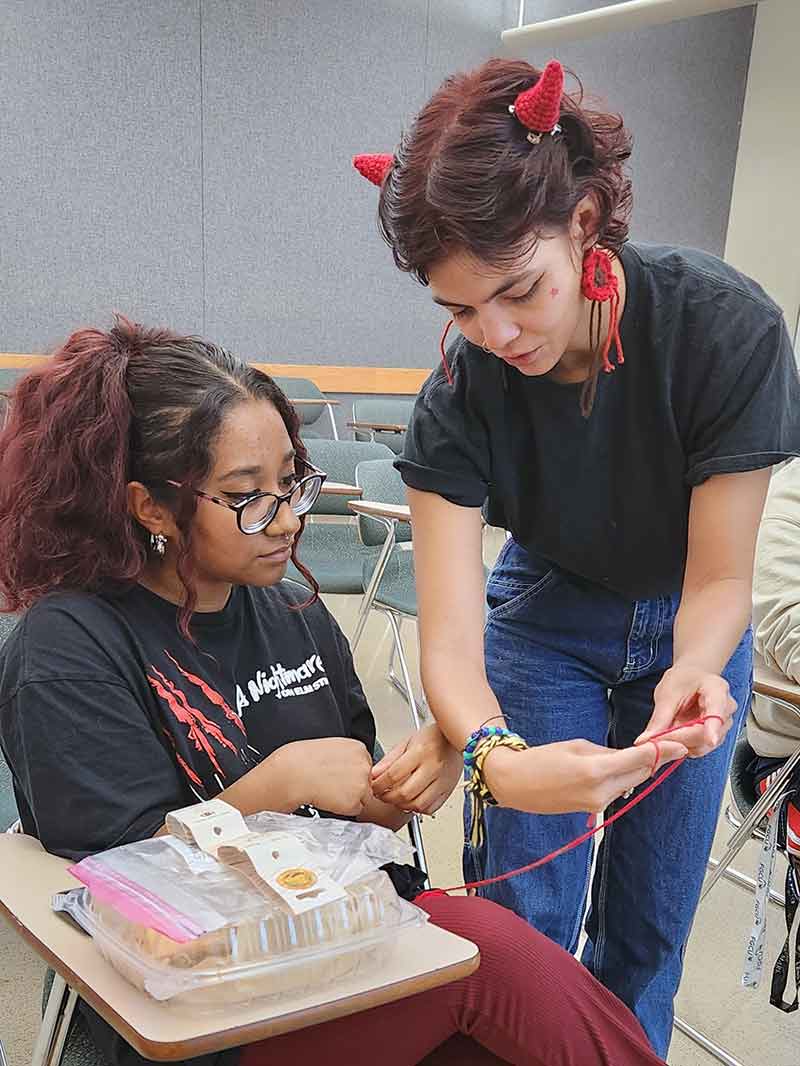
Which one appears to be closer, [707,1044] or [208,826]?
[208,826]

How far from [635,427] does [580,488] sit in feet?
0.29

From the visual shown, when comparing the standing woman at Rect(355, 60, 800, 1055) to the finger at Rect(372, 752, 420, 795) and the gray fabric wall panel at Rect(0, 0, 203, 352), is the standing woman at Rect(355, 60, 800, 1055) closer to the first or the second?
the finger at Rect(372, 752, 420, 795)

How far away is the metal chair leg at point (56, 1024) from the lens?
0.84 meters

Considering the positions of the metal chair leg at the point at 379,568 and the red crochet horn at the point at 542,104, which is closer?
the red crochet horn at the point at 542,104

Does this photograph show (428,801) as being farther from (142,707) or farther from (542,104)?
(542,104)

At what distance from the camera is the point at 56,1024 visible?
0.85 metres

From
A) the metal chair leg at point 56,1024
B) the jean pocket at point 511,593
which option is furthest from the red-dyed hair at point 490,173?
the metal chair leg at point 56,1024

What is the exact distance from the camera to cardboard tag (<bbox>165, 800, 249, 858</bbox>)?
2.62 feet

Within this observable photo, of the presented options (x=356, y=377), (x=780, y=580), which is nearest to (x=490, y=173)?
(x=780, y=580)

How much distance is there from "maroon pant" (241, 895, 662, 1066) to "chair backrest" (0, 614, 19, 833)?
30.9 inches

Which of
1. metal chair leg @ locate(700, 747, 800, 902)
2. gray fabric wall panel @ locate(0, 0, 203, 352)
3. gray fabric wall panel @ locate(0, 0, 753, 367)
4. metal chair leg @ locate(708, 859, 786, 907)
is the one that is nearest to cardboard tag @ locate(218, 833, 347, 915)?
metal chair leg @ locate(700, 747, 800, 902)

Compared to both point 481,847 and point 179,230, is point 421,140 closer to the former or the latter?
point 481,847

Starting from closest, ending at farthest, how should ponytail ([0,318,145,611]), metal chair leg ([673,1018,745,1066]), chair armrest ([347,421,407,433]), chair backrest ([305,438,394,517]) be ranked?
ponytail ([0,318,145,611]) < metal chair leg ([673,1018,745,1066]) < chair backrest ([305,438,394,517]) < chair armrest ([347,421,407,433])

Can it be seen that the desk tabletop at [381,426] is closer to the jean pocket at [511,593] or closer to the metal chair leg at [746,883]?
the metal chair leg at [746,883]
